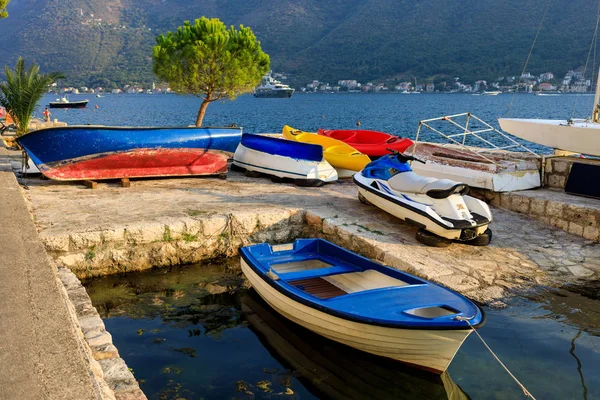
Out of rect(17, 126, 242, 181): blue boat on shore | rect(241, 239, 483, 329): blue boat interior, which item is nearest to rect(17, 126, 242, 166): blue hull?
rect(17, 126, 242, 181): blue boat on shore

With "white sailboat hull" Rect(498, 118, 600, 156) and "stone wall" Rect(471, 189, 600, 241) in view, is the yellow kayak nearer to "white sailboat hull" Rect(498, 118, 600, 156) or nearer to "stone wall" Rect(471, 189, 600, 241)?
"stone wall" Rect(471, 189, 600, 241)

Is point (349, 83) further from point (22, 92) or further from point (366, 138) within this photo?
point (22, 92)

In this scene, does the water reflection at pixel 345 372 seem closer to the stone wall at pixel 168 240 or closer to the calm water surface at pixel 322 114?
the stone wall at pixel 168 240

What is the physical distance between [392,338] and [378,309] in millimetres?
296

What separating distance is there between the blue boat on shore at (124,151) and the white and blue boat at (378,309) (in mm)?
4555

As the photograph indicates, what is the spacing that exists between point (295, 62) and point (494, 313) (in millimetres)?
162925

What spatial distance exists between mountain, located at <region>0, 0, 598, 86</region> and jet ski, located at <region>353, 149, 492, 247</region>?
104m

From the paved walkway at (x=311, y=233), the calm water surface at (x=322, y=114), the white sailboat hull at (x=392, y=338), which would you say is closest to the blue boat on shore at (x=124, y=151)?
the paved walkway at (x=311, y=233)

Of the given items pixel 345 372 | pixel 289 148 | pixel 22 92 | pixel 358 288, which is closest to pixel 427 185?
pixel 358 288

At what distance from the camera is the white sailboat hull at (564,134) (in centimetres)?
1036

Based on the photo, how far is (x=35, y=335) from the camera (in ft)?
11.0

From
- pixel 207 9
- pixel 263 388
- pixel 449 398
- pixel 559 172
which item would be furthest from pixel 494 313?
pixel 207 9

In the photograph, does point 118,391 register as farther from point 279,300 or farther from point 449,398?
point 449,398

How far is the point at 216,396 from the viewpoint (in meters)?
4.50
